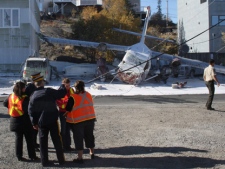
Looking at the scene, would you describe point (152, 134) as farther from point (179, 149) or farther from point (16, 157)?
point (16, 157)

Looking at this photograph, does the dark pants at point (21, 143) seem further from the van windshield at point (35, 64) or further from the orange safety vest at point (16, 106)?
the van windshield at point (35, 64)

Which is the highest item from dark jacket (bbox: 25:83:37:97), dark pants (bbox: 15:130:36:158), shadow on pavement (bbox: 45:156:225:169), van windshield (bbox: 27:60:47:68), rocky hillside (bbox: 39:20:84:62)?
rocky hillside (bbox: 39:20:84:62)

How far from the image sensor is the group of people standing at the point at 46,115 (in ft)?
22.5

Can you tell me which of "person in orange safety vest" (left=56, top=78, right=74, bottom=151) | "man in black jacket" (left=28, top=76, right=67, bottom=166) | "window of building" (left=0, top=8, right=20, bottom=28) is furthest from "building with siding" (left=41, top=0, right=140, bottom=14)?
"man in black jacket" (left=28, top=76, right=67, bottom=166)

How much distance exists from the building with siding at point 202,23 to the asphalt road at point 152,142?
2987 cm

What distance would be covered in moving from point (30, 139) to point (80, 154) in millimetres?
1072

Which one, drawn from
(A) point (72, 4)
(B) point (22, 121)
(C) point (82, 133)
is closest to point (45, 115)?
(B) point (22, 121)

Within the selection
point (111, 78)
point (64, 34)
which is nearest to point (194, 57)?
point (111, 78)

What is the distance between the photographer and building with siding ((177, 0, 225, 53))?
1706 inches

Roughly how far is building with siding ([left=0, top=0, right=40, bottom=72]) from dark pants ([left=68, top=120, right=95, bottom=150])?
80.3 ft

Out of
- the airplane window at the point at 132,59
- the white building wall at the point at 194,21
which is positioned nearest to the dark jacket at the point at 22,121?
the airplane window at the point at 132,59

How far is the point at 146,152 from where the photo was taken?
784 centimetres

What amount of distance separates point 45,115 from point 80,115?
2.41 feet

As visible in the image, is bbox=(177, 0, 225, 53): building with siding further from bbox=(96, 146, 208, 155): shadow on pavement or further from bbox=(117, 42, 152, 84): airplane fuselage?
bbox=(96, 146, 208, 155): shadow on pavement
